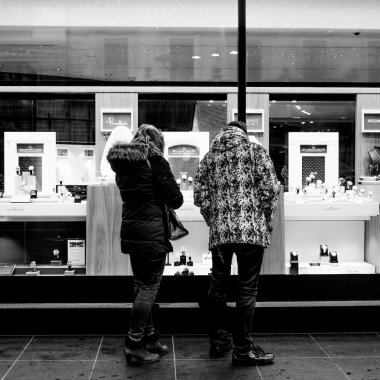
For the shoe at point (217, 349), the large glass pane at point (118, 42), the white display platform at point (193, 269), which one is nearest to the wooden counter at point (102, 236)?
the white display platform at point (193, 269)

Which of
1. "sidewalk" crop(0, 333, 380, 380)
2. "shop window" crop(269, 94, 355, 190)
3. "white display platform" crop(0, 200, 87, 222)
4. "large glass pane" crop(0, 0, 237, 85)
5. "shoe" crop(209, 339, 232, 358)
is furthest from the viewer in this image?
"shop window" crop(269, 94, 355, 190)

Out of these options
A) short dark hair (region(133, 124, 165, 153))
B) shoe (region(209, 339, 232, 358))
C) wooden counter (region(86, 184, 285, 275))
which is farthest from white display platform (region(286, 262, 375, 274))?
short dark hair (region(133, 124, 165, 153))

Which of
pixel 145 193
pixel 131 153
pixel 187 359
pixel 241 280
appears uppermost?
pixel 131 153

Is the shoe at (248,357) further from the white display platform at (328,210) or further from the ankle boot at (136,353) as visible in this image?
the white display platform at (328,210)

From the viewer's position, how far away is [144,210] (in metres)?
3.49

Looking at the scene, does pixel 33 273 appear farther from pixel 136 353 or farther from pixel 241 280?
pixel 241 280

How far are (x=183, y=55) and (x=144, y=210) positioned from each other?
13.5 feet

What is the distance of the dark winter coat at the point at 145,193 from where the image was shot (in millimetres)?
3467

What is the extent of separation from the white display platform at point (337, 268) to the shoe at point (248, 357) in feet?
3.95

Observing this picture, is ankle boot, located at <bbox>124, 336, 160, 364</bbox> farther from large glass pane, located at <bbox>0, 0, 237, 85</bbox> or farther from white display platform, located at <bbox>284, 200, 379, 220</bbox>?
large glass pane, located at <bbox>0, 0, 237, 85</bbox>

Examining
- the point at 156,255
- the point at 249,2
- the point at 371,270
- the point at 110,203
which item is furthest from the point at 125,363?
the point at 249,2

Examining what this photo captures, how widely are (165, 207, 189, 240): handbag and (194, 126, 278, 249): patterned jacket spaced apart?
191 millimetres

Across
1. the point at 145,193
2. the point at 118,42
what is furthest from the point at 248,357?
the point at 118,42

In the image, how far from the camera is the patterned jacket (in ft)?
11.2
